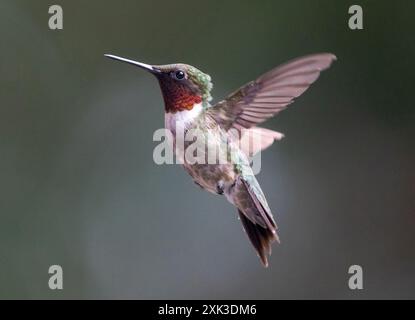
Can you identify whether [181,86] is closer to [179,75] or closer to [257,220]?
[179,75]

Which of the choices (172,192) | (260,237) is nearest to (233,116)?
(260,237)

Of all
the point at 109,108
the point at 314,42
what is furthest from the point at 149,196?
the point at 314,42

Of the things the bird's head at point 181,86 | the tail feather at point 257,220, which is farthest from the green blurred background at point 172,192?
the bird's head at point 181,86

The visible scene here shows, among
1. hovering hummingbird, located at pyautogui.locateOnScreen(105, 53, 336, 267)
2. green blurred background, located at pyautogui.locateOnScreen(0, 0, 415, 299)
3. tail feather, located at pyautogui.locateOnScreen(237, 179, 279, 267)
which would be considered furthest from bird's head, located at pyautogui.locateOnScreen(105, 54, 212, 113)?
green blurred background, located at pyautogui.locateOnScreen(0, 0, 415, 299)

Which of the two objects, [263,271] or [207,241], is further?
[263,271]

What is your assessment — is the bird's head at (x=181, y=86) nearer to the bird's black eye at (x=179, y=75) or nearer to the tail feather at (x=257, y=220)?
the bird's black eye at (x=179, y=75)

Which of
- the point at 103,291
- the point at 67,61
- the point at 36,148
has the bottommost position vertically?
the point at 103,291

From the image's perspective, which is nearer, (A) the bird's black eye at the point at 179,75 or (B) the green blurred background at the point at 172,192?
(A) the bird's black eye at the point at 179,75

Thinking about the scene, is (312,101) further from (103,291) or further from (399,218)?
(103,291)
